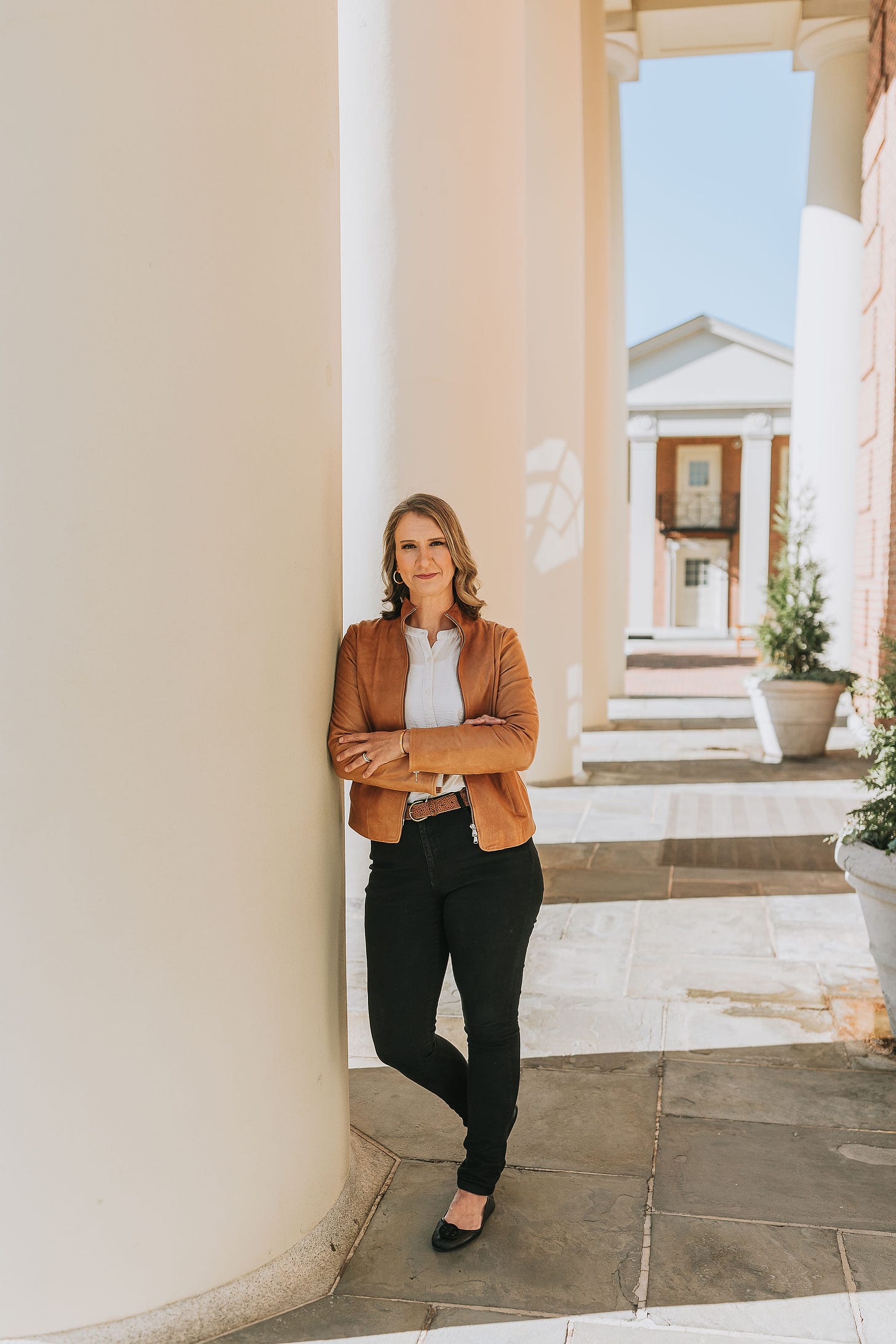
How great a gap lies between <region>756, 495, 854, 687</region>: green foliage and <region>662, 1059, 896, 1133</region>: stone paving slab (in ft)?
25.1

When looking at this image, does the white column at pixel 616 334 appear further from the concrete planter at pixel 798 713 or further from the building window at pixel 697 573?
the building window at pixel 697 573

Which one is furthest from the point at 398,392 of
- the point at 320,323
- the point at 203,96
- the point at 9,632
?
the point at 9,632

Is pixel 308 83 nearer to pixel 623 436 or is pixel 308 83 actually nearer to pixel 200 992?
pixel 200 992

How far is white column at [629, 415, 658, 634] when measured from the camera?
38.8m

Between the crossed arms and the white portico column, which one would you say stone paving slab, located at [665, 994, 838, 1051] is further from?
the white portico column

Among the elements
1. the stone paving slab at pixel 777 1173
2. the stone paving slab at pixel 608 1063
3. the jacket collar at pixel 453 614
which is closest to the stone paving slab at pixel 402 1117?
the stone paving slab at pixel 608 1063

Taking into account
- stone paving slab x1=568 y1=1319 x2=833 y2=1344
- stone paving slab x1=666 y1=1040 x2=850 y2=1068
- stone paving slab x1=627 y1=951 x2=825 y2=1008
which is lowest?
stone paving slab x1=627 y1=951 x2=825 y2=1008

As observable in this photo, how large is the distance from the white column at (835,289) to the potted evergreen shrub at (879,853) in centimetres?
1192

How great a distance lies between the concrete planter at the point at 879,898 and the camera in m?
4.14

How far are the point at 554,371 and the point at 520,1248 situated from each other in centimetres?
840

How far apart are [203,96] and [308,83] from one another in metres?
0.42

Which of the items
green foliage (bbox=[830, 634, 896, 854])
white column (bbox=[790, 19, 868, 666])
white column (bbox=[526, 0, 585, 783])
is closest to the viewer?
green foliage (bbox=[830, 634, 896, 854])

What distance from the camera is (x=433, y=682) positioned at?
306 cm

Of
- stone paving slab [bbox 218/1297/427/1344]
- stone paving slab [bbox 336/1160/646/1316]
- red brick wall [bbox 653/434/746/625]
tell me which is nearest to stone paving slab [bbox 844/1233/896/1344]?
stone paving slab [bbox 336/1160/646/1316]
